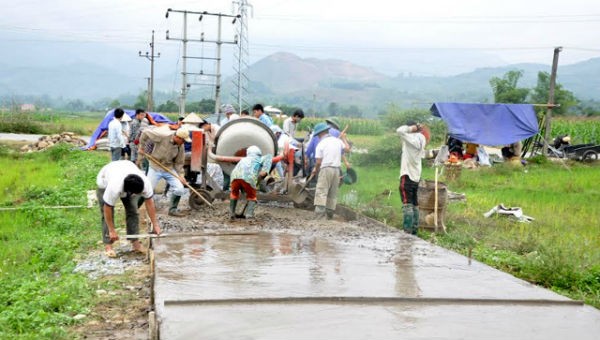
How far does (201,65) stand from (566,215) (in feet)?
80.8

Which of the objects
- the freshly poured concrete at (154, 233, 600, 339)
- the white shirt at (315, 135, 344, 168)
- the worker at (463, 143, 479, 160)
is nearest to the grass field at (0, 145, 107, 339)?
the freshly poured concrete at (154, 233, 600, 339)

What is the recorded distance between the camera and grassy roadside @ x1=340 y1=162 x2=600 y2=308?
8109 millimetres

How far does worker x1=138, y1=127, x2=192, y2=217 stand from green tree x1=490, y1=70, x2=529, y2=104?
42582 mm

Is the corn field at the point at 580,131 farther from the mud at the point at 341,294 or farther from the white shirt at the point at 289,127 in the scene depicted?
the mud at the point at 341,294

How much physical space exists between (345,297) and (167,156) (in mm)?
5881

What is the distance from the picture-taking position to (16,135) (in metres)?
37.6

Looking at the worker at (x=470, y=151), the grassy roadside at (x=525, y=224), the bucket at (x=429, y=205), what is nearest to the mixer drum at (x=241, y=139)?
the grassy roadside at (x=525, y=224)

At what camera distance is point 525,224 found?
39.3ft

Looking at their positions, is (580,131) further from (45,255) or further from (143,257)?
(45,255)

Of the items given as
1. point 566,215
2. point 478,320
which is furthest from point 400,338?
point 566,215

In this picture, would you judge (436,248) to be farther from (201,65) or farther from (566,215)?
(201,65)

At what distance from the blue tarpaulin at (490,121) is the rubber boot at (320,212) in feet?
41.2

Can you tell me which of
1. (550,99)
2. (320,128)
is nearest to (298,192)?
(320,128)

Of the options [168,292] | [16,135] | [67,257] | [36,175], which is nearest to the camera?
[168,292]
